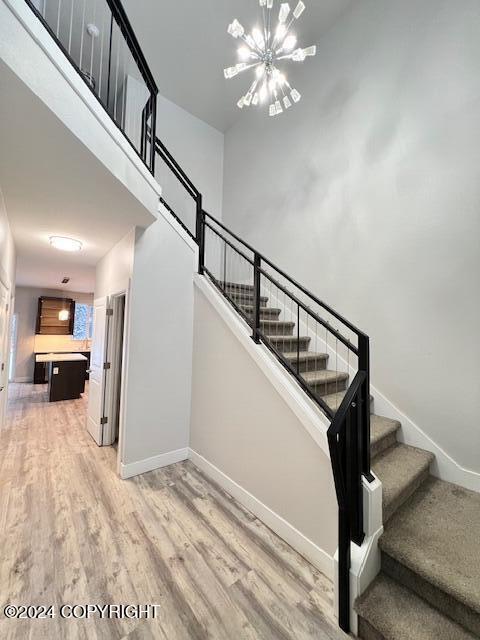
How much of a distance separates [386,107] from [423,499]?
3.73 m

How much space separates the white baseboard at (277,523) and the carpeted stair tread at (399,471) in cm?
50

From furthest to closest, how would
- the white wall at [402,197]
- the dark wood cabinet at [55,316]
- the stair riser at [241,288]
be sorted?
1. the dark wood cabinet at [55,316]
2. the stair riser at [241,288]
3. the white wall at [402,197]

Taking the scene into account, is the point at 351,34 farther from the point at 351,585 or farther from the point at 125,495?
the point at 125,495

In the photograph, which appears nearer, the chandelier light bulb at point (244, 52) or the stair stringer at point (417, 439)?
the stair stringer at point (417, 439)

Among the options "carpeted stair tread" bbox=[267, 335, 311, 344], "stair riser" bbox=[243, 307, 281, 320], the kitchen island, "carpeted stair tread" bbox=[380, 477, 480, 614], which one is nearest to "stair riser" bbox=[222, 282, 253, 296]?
"stair riser" bbox=[243, 307, 281, 320]

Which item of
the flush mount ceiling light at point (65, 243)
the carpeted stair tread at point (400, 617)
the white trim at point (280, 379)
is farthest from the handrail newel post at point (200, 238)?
the carpeted stair tread at point (400, 617)

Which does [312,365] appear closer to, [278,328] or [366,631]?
[278,328]

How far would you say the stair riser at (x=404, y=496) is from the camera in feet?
5.40

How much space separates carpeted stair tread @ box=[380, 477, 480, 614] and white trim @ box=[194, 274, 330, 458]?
2.02 feet

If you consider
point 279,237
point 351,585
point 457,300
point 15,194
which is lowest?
point 351,585

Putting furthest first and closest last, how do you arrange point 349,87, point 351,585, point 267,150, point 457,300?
point 267,150
point 349,87
point 457,300
point 351,585

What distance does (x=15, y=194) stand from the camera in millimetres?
2240

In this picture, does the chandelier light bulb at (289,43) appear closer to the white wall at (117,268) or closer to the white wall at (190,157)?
the white wall at (117,268)

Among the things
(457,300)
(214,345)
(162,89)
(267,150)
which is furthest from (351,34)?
(214,345)
